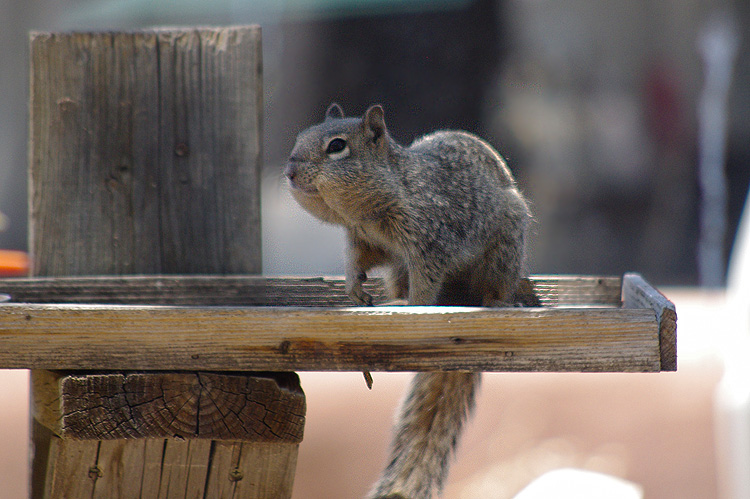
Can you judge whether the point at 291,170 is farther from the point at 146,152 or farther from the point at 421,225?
the point at 146,152

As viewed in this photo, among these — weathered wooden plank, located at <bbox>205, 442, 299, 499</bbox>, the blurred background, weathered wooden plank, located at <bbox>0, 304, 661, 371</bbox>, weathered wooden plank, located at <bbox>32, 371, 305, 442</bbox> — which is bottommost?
weathered wooden plank, located at <bbox>205, 442, 299, 499</bbox>

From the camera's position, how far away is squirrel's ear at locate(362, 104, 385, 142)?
1.78 metres

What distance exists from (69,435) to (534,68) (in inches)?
293

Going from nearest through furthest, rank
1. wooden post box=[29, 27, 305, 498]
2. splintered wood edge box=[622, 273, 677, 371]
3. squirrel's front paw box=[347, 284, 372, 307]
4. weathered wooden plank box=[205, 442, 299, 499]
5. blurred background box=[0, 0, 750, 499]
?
splintered wood edge box=[622, 273, 677, 371] < weathered wooden plank box=[205, 442, 299, 499] < squirrel's front paw box=[347, 284, 372, 307] < wooden post box=[29, 27, 305, 498] < blurred background box=[0, 0, 750, 499]

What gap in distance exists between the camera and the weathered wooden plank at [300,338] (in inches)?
57.0

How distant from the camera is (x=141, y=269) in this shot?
2.18m

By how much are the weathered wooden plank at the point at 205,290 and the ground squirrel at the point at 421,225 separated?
12cm

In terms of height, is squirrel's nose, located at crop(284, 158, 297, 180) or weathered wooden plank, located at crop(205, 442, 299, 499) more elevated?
squirrel's nose, located at crop(284, 158, 297, 180)

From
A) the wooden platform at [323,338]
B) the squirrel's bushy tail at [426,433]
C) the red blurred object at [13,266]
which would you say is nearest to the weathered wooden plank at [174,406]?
the wooden platform at [323,338]

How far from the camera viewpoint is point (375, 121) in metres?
1.80

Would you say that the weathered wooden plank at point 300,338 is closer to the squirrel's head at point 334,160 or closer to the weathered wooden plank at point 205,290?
the squirrel's head at point 334,160

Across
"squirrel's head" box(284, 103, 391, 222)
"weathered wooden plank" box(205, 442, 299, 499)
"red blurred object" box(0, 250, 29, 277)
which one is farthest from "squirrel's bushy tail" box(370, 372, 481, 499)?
"red blurred object" box(0, 250, 29, 277)

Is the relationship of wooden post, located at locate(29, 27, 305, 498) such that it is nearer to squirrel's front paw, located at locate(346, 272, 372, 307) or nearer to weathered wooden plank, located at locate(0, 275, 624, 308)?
weathered wooden plank, located at locate(0, 275, 624, 308)

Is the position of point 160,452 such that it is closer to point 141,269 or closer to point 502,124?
point 141,269
